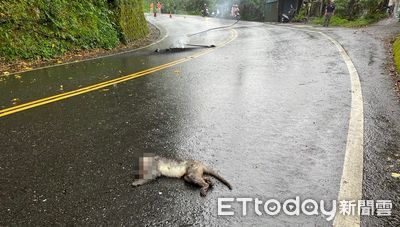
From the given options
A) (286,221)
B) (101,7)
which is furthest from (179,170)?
(101,7)

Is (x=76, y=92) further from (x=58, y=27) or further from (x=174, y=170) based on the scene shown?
(x=58, y=27)

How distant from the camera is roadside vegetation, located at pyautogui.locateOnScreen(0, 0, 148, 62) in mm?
12023

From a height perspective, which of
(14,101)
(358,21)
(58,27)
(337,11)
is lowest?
(14,101)

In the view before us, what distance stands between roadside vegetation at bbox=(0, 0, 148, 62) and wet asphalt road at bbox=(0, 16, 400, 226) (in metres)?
3.71

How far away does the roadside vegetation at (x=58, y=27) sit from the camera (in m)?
12.0

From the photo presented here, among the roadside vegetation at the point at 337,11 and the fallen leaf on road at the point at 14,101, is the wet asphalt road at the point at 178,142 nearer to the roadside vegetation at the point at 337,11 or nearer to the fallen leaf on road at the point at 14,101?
the fallen leaf on road at the point at 14,101

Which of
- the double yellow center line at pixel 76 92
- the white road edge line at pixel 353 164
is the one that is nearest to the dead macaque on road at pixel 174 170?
the white road edge line at pixel 353 164

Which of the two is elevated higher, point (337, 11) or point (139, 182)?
point (337, 11)

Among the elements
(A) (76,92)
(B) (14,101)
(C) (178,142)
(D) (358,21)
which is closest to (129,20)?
(A) (76,92)

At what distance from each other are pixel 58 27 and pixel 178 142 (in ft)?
36.2

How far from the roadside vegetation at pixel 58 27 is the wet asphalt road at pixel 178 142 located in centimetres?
371

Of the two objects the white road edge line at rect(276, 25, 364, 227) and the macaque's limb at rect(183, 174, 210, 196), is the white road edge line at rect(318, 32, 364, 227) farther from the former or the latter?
the macaque's limb at rect(183, 174, 210, 196)

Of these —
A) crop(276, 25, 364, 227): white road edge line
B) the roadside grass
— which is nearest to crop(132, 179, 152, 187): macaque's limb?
crop(276, 25, 364, 227): white road edge line

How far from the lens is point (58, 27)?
13.7 m
